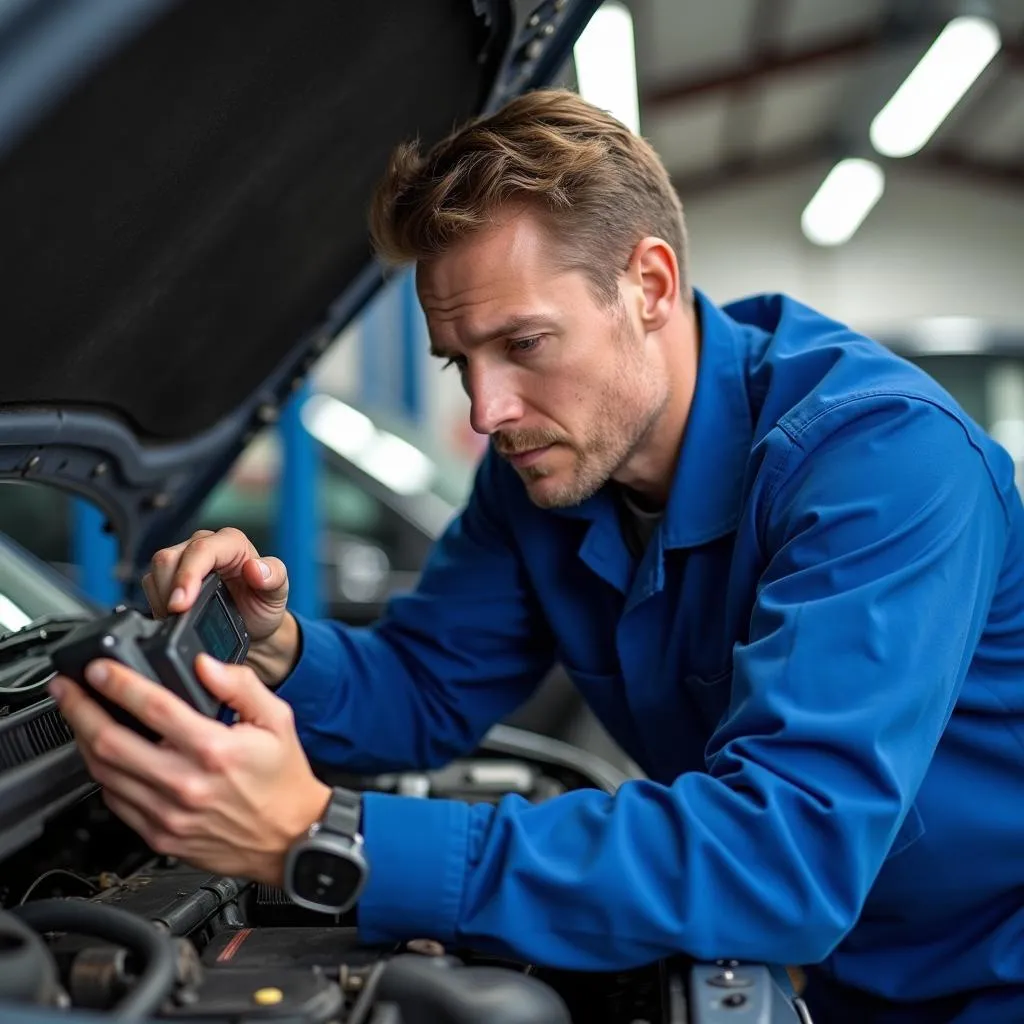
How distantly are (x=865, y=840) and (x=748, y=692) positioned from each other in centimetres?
14

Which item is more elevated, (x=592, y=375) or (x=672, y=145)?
(x=672, y=145)

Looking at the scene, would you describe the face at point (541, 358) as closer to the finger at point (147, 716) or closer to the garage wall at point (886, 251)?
the finger at point (147, 716)

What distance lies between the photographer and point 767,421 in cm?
129

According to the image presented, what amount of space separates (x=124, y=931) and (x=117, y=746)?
139 millimetres

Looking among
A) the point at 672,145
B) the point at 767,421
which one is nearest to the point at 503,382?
the point at 767,421

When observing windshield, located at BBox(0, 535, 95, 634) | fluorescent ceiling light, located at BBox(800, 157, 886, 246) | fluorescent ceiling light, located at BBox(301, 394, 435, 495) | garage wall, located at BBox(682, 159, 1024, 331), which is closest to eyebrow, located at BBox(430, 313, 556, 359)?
windshield, located at BBox(0, 535, 95, 634)

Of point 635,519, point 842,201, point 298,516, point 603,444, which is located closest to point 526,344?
point 603,444

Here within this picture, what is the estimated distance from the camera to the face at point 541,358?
4.09 ft

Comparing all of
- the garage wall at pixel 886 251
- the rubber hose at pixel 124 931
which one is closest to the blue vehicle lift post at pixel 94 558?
the rubber hose at pixel 124 931

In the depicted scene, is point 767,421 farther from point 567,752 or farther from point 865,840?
point 567,752

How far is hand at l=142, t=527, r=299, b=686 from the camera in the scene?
1144 mm

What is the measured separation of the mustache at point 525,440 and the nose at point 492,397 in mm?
33

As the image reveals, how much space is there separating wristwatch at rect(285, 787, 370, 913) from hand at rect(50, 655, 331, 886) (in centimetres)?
1

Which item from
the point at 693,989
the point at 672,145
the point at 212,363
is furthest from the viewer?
the point at 672,145
